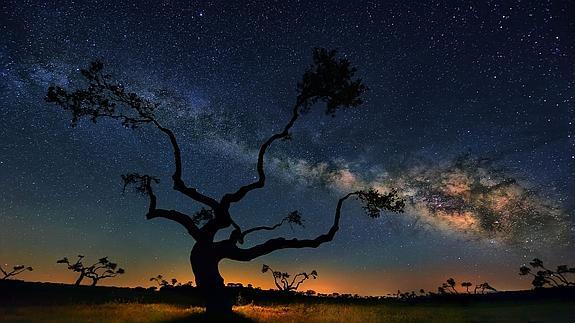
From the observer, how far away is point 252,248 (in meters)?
22.0

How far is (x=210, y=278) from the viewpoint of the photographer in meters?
20.8

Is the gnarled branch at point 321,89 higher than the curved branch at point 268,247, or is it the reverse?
the gnarled branch at point 321,89

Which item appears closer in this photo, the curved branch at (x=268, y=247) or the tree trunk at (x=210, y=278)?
the tree trunk at (x=210, y=278)

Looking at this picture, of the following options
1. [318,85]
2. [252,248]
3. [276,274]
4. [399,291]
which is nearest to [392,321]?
[252,248]

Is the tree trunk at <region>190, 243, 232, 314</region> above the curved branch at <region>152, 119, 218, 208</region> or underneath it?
underneath

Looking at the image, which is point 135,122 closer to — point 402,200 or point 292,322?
point 292,322

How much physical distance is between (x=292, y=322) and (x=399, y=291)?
106224 mm

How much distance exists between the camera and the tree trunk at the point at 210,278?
20047 mm

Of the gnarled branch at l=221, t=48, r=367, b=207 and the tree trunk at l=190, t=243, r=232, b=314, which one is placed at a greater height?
the gnarled branch at l=221, t=48, r=367, b=207

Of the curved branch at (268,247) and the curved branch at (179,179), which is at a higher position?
the curved branch at (179,179)

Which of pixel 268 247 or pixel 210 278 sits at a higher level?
pixel 268 247

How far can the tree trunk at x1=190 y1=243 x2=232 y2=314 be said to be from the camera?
20.0 metres

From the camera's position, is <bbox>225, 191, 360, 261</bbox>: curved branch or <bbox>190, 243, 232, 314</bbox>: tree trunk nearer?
<bbox>190, 243, 232, 314</bbox>: tree trunk

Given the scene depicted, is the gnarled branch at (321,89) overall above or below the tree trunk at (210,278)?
above
